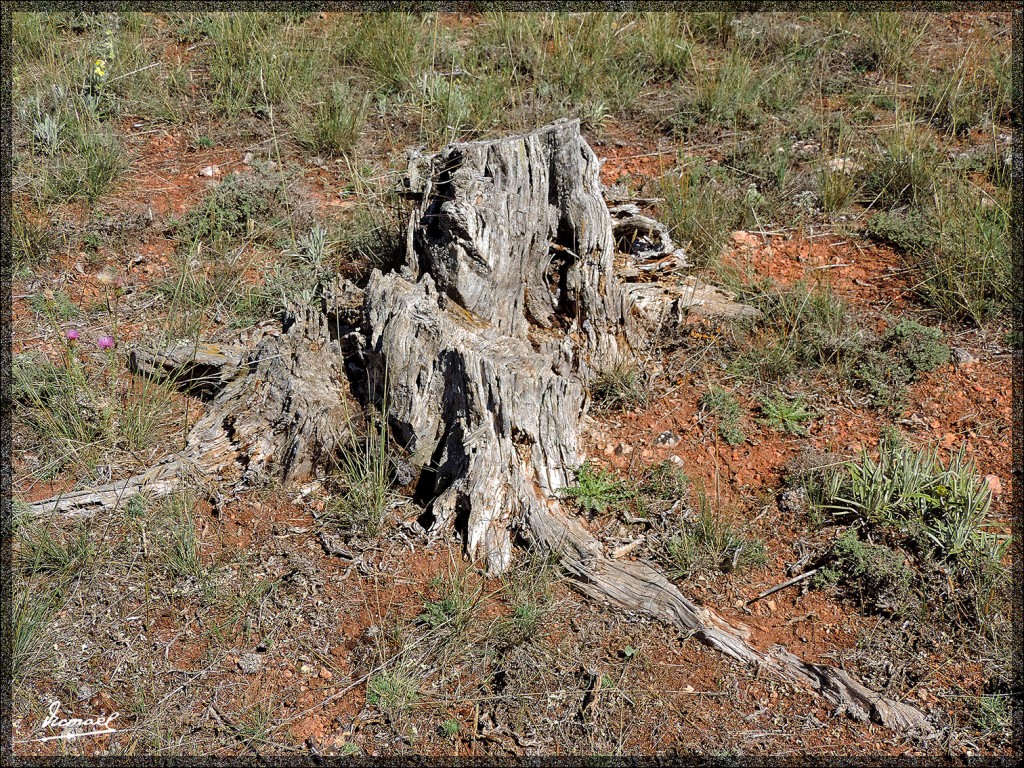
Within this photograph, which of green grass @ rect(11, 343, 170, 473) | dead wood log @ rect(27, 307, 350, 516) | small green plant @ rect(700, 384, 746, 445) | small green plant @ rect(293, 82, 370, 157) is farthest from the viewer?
small green plant @ rect(293, 82, 370, 157)

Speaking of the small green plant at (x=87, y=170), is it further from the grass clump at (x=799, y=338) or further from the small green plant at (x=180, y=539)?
the grass clump at (x=799, y=338)

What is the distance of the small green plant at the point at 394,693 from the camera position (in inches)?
117

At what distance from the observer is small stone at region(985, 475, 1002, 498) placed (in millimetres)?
3736

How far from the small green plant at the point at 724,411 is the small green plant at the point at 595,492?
0.62 m

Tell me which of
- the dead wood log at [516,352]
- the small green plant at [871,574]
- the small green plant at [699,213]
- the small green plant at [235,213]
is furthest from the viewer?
the small green plant at [235,213]

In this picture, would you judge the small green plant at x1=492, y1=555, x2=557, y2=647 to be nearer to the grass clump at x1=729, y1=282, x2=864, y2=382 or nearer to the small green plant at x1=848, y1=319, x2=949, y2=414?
the grass clump at x1=729, y1=282, x2=864, y2=382

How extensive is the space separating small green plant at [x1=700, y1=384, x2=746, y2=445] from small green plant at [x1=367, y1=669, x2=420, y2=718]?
1873 mm

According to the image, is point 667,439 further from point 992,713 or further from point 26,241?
point 26,241

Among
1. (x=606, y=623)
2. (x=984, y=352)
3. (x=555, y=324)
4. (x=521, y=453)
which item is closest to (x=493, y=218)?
(x=555, y=324)

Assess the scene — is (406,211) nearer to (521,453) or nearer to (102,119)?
(521,453)

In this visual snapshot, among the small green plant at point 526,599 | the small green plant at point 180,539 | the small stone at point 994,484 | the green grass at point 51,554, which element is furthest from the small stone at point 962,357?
the green grass at point 51,554

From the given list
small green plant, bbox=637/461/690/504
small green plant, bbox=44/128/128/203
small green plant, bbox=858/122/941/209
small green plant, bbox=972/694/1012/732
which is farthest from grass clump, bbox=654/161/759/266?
small green plant, bbox=44/128/128/203

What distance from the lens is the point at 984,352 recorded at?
4406 millimetres

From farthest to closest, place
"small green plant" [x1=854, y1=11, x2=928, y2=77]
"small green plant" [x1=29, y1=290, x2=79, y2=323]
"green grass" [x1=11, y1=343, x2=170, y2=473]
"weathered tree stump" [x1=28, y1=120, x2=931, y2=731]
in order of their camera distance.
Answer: "small green plant" [x1=854, y1=11, x2=928, y2=77] → "small green plant" [x1=29, y1=290, x2=79, y2=323] → "green grass" [x1=11, y1=343, x2=170, y2=473] → "weathered tree stump" [x1=28, y1=120, x2=931, y2=731]
